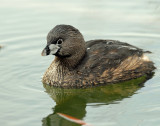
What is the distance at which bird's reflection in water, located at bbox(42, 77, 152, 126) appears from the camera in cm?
952

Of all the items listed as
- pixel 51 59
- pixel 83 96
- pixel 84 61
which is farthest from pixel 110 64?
pixel 51 59

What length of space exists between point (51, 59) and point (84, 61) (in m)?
1.95

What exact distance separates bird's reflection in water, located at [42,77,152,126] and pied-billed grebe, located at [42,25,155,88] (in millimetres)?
155

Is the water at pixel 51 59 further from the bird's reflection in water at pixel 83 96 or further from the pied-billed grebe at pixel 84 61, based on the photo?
the pied-billed grebe at pixel 84 61

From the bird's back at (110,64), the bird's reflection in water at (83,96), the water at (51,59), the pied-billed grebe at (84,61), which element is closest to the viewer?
the water at (51,59)

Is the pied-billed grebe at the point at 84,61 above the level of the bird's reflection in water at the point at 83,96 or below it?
above

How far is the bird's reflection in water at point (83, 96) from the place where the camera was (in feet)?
31.2

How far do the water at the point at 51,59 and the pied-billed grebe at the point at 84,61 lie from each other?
273 millimetres

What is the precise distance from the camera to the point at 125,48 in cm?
1115

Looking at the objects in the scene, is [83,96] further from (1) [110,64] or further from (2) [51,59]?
(2) [51,59]

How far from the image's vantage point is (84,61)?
1073 centimetres

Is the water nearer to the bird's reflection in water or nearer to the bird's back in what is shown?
the bird's reflection in water

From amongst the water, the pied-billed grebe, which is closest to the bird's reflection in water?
the water

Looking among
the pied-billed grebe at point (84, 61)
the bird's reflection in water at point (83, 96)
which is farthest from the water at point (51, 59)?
the pied-billed grebe at point (84, 61)
